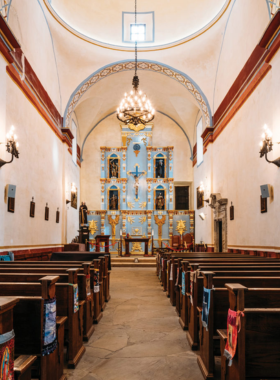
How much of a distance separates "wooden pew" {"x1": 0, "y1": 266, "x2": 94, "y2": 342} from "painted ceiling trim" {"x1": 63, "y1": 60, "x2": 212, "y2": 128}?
9373mm

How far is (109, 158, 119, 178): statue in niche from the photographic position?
18.3 m

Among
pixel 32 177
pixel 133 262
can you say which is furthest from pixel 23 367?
pixel 133 262

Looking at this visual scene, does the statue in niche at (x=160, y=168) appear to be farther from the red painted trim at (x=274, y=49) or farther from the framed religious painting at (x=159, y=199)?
the red painted trim at (x=274, y=49)

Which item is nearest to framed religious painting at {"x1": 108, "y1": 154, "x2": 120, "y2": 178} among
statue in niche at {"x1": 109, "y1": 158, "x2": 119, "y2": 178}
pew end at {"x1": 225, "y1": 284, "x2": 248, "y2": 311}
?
statue in niche at {"x1": 109, "y1": 158, "x2": 119, "y2": 178}

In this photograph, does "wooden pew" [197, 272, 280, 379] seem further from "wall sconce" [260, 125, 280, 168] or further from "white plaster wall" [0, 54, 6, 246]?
"white plaster wall" [0, 54, 6, 246]

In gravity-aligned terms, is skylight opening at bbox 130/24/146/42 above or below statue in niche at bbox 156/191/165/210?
above

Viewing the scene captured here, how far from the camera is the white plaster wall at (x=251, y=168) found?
6.31m

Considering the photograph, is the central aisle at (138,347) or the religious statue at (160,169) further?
the religious statue at (160,169)

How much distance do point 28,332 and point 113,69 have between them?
11885mm

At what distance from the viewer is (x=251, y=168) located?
787 cm

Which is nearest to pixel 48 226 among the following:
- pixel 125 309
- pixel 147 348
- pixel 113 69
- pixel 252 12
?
pixel 125 309

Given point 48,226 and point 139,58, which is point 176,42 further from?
point 48,226

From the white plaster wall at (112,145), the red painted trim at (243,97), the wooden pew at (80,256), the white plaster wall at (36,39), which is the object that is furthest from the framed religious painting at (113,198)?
the wooden pew at (80,256)

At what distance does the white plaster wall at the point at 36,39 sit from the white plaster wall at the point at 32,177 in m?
1.32
